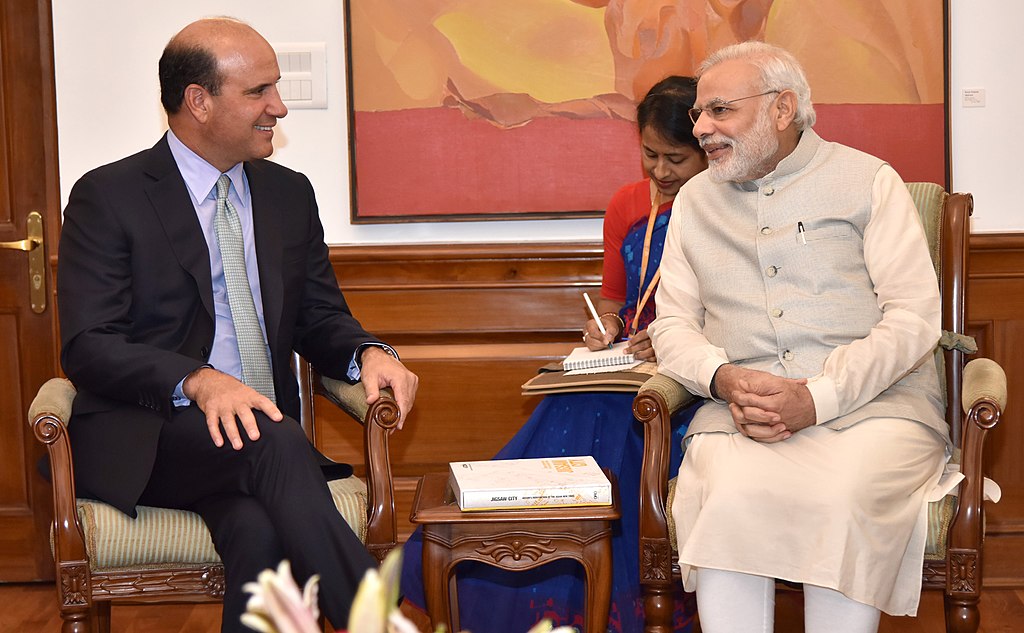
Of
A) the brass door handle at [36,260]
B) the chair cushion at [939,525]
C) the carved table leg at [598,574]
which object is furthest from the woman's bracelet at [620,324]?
the brass door handle at [36,260]

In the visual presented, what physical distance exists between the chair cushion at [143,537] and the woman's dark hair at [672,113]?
4.55 feet

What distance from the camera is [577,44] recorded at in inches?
146

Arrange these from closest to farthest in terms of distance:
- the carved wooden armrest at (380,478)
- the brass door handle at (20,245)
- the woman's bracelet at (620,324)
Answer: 1. the carved wooden armrest at (380,478)
2. the woman's bracelet at (620,324)
3. the brass door handle at (20,245)

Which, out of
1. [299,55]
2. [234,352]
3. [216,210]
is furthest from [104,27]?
[234,352]

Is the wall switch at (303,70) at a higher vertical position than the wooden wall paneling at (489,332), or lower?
higher

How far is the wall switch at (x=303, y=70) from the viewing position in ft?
12.2

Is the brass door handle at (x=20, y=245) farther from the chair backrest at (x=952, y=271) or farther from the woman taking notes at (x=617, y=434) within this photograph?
the chair backrest at (x=952, y=271)

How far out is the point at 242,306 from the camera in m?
2.69

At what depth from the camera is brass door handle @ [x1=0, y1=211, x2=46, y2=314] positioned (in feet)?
12.4

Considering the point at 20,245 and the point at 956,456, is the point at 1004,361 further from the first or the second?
the point at 20,245

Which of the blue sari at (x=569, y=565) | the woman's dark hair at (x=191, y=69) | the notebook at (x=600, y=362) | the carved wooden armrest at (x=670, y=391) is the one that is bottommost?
the blue sari at (x=569, y=565)

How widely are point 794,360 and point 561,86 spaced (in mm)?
1517

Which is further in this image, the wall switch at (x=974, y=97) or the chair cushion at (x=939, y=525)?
the wall switch at (x=974, y=97)

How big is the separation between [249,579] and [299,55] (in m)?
2.04
